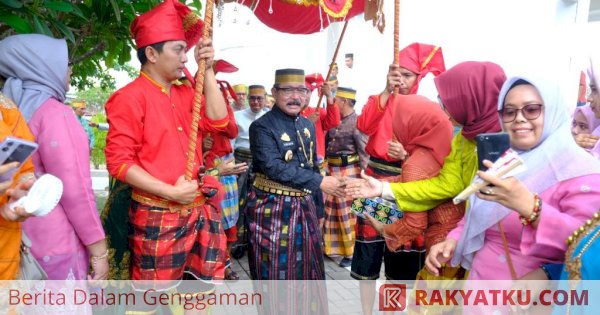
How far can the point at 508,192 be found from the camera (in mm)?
1476

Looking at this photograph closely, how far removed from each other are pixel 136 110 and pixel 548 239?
196 cm

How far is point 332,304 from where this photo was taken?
13.4 feet

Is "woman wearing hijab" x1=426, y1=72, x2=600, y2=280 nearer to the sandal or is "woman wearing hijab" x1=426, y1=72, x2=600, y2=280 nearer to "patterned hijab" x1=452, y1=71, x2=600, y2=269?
"patterned hijab" x1=452, y1=71, x2=600, y2=269

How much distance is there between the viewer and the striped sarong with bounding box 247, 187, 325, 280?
3.05m

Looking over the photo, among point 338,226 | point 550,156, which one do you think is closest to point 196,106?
point 550,156

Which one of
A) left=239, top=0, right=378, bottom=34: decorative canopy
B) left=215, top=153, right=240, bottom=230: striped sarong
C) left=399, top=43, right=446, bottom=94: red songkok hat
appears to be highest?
left=239, top=0, right=378, bottom=34: decorative canopy

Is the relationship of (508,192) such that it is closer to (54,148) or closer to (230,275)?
(54,148)

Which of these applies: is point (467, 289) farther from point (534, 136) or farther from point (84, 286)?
point (84, 286)

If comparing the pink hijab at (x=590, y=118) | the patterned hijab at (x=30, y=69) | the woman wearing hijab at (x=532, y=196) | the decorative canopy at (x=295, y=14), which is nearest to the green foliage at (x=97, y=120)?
the decorative canopy at (x=295, y=14)

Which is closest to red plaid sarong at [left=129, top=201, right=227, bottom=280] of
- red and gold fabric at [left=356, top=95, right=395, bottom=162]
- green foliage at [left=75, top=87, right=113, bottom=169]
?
red and gold fabric at [left=356, top=95, right=395, bottom=162]

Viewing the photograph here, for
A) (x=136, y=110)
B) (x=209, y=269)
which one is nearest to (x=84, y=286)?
(x=209, y=269)

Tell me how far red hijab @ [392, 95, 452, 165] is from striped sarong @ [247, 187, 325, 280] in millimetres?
880

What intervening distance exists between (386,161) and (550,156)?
6.63 ft

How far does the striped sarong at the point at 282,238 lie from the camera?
10.0 ft
